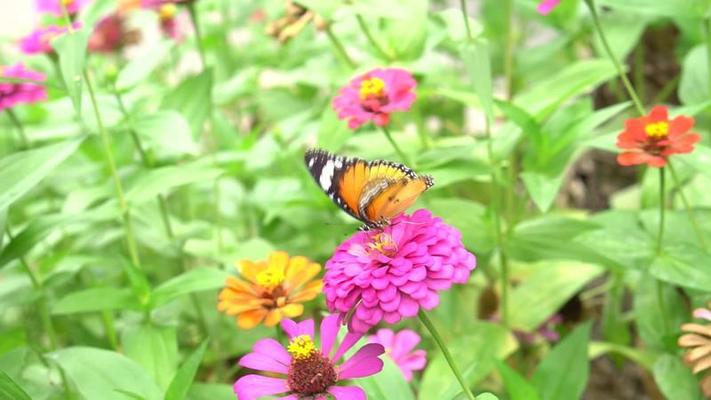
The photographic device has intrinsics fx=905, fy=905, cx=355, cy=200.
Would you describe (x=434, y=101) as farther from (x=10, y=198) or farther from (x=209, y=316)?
(x=10, y=198)

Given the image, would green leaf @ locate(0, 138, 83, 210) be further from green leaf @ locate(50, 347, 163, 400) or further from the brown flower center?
the brown flower center

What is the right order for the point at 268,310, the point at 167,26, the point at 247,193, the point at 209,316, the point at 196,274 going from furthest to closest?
the point at 167,26 → the point at 247,193 → the point at 209,316 → the point at 196,274 → the point at 268,310

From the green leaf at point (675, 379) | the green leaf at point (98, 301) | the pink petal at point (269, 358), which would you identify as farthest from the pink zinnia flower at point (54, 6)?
the green leaf at point (675, 379)

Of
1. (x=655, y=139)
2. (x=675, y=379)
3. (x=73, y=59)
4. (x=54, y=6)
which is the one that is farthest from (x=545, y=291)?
(x=54, y=6)

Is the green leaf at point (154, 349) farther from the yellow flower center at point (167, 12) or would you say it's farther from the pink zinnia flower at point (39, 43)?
the yellow flower center at point (167, 12)

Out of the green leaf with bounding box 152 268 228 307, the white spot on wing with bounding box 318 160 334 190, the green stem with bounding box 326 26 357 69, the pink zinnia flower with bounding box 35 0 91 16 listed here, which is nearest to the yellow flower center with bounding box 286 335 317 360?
the white spot on wing with bounding box 318 160 334 190

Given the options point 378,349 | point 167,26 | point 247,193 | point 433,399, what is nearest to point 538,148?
point 433,399

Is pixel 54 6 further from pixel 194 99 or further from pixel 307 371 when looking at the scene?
pixel 307 371
